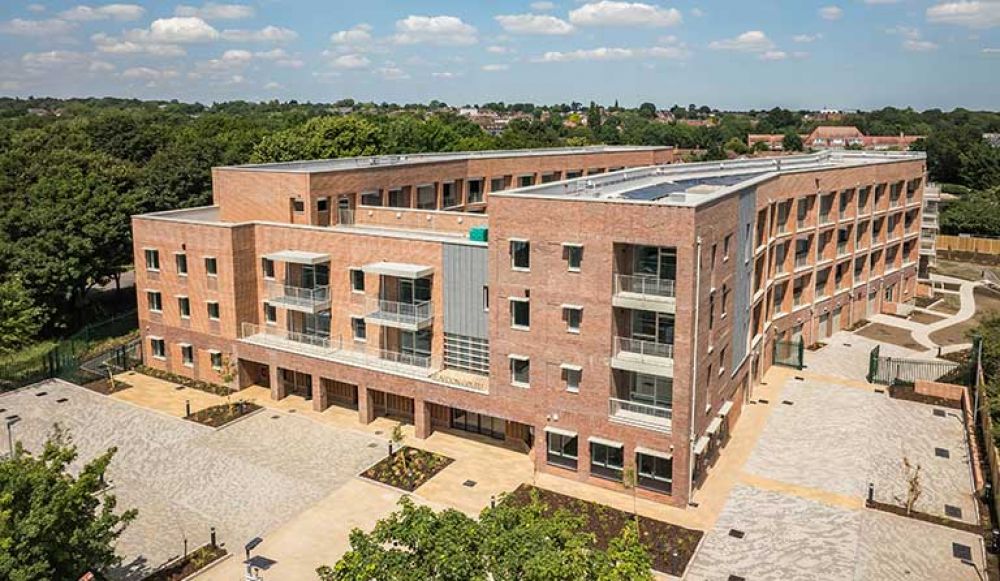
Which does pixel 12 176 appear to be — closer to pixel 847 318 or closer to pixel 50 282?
pixel 50 282

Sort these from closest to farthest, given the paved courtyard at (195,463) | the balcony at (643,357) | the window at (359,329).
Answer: the paved courtyard at (195,463) < the balcony at (643,357) < the window at (359,329)

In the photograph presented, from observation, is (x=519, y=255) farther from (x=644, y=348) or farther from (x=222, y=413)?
(x=222, y=413)

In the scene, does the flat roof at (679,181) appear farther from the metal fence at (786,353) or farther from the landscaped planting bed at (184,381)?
the landscaped planting bed at (184,381)

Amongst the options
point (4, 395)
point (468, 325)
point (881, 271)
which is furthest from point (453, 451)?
point (881, 271)

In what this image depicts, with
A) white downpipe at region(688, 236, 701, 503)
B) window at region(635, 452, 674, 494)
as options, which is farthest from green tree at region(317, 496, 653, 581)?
window at region(635, 452, 674, 494)

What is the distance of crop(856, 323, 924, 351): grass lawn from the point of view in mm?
51156

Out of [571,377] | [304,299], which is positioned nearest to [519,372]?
[571,377]

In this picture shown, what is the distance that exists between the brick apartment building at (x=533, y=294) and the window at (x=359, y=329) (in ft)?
0.38

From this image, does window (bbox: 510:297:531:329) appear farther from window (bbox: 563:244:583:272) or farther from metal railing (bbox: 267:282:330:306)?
metal railing (bbox: 267:282:330:306)

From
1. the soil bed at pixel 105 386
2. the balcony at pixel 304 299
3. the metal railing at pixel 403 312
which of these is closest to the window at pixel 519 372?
the metal railing at pixel 403 312

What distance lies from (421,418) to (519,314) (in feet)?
25.2

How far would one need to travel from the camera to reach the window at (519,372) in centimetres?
3312

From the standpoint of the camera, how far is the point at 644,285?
30.1 m

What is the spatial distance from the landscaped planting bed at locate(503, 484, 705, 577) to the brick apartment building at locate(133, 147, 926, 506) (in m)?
1.85
